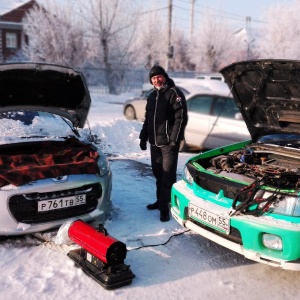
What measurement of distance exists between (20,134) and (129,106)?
8.02 metres

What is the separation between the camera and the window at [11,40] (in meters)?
39.6

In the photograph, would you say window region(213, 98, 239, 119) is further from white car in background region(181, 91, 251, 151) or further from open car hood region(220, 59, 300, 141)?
open car hood region(220, 59, 300, 141)

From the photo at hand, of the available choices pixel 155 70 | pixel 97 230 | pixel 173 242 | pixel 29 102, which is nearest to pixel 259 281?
pixel 173 242

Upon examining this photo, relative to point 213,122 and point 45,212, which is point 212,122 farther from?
point 45,212

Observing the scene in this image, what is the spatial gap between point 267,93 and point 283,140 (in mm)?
559

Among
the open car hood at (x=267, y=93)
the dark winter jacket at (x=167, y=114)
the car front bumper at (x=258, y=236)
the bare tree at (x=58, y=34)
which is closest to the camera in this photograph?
the car front bumper at (x=258, y=236)

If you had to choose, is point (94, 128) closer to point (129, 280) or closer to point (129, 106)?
point (129, 106)

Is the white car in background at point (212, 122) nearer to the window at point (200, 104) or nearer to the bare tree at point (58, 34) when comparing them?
the window at point (200, 104)

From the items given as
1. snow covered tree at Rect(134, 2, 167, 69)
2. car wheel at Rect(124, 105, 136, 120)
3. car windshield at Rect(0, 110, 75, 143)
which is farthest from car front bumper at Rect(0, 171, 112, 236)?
snow covered tree at Rect(134, 2, 167, 69)

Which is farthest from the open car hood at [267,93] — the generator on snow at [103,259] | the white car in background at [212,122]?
the white car in background at [212,122]

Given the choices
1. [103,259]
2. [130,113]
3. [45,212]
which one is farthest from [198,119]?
[103,259]

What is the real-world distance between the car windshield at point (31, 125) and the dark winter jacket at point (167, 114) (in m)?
1.15

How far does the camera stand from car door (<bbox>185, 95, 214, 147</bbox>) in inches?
335

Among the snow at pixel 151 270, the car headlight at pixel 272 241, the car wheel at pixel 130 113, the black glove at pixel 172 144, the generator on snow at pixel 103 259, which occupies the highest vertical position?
the black glove at pixel 172 144
